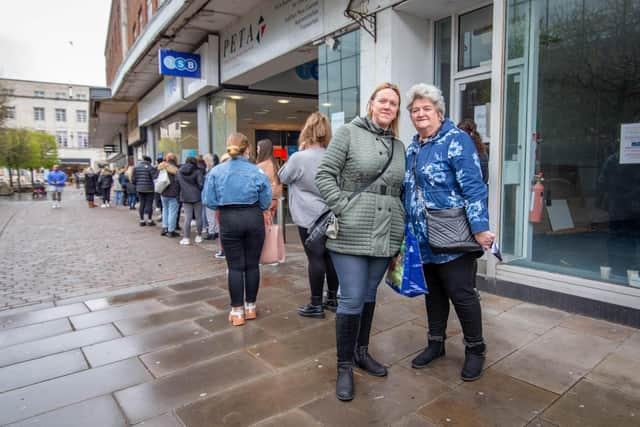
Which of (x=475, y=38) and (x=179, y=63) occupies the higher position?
(x=179, y=63)

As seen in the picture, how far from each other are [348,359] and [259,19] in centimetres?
875

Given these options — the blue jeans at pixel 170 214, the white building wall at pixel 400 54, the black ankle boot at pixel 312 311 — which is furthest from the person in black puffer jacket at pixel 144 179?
the black ankle boot at pixel 312 311

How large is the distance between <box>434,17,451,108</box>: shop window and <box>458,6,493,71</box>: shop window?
0.71 feet

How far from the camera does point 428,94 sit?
2.88m

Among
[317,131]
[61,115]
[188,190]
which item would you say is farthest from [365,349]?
[61,115]

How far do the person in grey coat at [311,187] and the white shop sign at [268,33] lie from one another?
418cm

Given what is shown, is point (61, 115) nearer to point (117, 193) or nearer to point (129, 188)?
point (117, 193)

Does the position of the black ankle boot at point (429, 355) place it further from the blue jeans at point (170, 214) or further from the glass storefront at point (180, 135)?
the glass storefront at point (180, 135)

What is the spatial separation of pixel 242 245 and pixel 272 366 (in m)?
1.28

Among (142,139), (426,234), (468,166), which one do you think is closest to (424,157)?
(468,166)

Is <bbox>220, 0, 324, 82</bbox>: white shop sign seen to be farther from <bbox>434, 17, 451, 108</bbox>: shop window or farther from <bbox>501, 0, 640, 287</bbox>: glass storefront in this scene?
<bbox>501, 0, 640, 287</bbox>: glass storefront

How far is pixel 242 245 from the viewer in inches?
165

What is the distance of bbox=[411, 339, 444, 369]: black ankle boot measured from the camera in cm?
321

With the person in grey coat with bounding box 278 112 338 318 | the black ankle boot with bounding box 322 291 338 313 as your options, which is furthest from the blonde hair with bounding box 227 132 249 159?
the black ankle boot with bounding box 322 291 338 313
